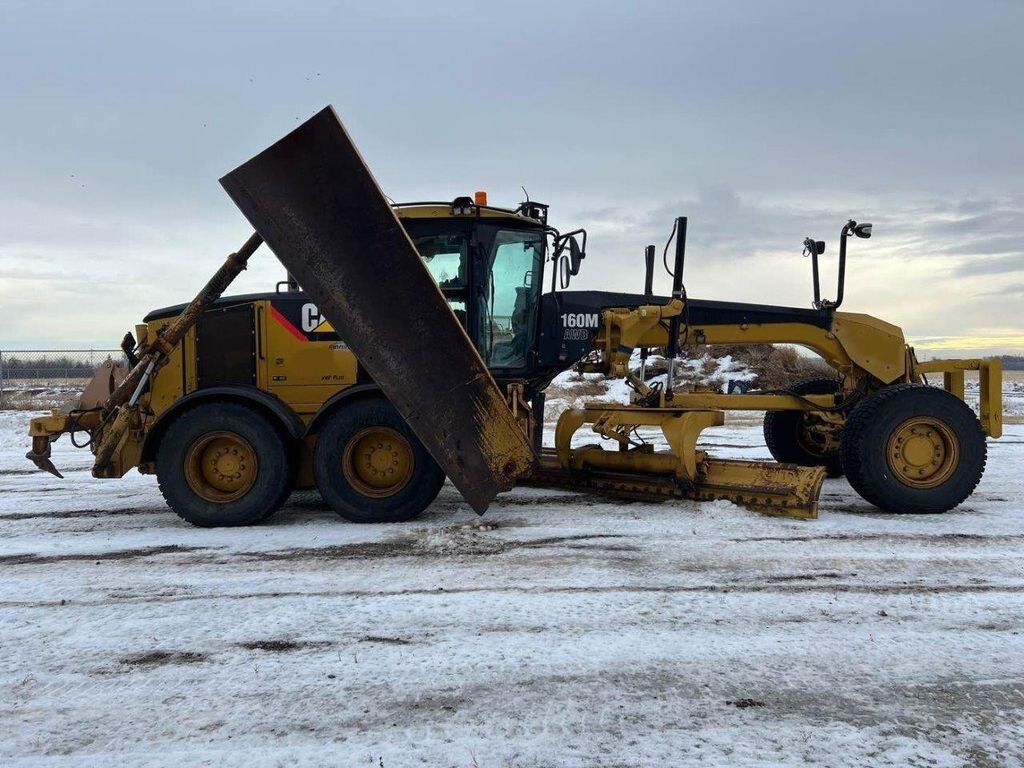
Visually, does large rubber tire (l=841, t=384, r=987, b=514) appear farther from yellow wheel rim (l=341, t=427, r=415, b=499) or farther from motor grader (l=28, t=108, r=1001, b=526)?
yellow wheel rim (l=341, t=427, r=415, b=499)

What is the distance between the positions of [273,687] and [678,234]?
5314mm

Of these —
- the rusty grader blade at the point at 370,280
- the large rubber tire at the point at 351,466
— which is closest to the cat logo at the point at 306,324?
the large rubber tire at the point at 351,466

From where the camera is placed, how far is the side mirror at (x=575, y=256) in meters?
6.63

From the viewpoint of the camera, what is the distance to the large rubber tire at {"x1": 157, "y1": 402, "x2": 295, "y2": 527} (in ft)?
19.5

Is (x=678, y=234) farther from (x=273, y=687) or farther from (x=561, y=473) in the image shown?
(x=273, y=687)

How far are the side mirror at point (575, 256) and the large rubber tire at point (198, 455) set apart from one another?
281cm

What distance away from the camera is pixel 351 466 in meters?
6.04

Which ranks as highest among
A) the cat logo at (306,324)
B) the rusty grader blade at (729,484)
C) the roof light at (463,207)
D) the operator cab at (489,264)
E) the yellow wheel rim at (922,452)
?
the roof light at (463,207)

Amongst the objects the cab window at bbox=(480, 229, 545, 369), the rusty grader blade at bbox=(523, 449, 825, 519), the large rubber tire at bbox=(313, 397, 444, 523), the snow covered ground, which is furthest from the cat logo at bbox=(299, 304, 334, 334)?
the rusty grader blade at bbox=(523, 449, 825, 519)

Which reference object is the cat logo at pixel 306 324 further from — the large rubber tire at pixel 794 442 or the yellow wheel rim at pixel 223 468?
the large rubber tire at pixel 794 442

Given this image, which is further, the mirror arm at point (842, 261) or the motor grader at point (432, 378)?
the mirror arm at point (842, 261)

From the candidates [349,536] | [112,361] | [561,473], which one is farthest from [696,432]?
[112,361]

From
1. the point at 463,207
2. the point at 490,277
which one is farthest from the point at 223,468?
the point at 463,207

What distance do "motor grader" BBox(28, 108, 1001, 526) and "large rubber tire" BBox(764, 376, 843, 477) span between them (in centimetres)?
72
